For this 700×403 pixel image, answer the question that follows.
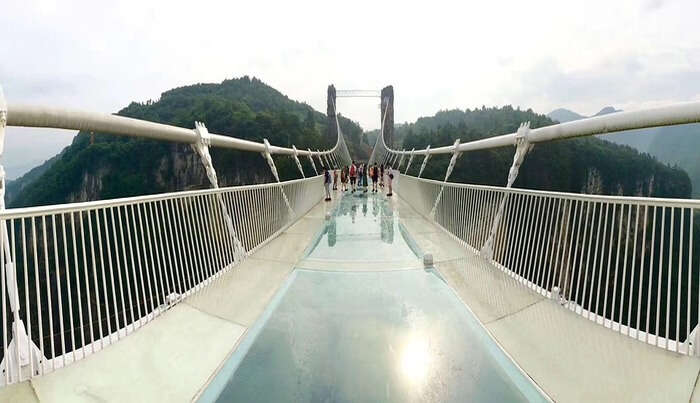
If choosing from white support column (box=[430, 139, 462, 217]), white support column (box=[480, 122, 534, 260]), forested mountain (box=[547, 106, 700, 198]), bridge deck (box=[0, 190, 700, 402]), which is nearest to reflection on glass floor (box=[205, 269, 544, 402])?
bridge deck (box=[0, 190, 700, 402])

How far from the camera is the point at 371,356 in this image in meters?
1.91

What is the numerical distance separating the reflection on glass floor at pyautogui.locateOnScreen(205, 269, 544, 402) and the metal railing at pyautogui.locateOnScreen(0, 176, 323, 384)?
0.78 meters

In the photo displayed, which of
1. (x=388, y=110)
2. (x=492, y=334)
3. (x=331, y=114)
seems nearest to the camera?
(x=492, y=334)

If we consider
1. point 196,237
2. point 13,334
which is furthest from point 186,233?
point 13,334

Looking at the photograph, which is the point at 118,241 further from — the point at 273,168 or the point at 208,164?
the point at 273,168

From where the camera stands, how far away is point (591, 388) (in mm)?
1623

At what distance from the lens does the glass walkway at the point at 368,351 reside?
1.64 meters

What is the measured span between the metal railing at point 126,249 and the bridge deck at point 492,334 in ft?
0.44

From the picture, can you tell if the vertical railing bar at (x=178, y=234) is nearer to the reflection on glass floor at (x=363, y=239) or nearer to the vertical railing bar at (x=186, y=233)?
the vertical railing bar at (x=186, y=233)

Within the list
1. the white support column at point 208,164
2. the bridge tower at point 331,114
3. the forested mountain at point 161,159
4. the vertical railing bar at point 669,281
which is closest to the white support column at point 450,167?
the white support column at point 208,164

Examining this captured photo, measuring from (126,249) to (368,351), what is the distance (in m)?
2.17

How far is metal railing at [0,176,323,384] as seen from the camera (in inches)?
65.0

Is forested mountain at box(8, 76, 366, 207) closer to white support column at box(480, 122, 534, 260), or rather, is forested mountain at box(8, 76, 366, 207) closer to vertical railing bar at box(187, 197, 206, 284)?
white support column at box(480, 122, 534, 260)

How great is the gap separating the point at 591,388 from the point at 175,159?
67.5 metres
